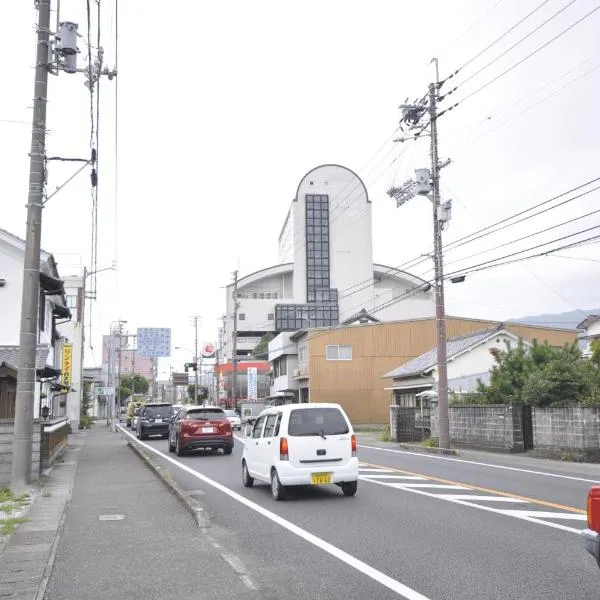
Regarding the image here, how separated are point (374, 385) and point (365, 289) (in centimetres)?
5108

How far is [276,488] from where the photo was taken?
459 inches

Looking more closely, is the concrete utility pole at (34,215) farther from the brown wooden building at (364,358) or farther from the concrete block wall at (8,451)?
the brown wooden building at (364,358)

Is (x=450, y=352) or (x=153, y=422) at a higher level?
(x=450, y=352)

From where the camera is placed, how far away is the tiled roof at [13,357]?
63.1ft

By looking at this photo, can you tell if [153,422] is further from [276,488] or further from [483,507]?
[483,507]

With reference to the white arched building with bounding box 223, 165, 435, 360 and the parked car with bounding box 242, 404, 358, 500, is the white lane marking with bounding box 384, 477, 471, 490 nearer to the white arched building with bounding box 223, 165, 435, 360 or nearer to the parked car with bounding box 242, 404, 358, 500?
the parked car with bounding box 242, 404, 358, 500

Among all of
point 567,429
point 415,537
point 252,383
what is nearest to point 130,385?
point 252,383

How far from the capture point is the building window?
52375 mm

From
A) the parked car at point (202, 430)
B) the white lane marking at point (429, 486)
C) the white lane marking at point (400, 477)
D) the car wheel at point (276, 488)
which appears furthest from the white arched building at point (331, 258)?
the car wheel at point (276, 488)

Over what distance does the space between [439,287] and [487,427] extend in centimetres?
532

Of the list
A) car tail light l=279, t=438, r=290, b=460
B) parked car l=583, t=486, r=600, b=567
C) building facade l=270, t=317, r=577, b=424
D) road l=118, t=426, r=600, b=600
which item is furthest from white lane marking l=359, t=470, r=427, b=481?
building facade l=270, t=317, r=577, b=424

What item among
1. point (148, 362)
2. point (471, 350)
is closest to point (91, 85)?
point (471, 350)

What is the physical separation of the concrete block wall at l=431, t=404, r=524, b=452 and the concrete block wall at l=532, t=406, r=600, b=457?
0.97m

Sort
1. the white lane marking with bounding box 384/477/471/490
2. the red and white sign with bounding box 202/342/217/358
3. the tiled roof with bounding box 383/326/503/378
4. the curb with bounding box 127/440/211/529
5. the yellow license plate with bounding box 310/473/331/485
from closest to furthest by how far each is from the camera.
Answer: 1. the curb with bounding box 127/440/211/529
2. the yellow license plate with bounding box 310/473/331/485
3. the white lane marking with bounding box 384/477/471/490
4. the tiled roof with bounding box 383/326/503/378
5. the red and white sign with bounding box 202/342/217/358
